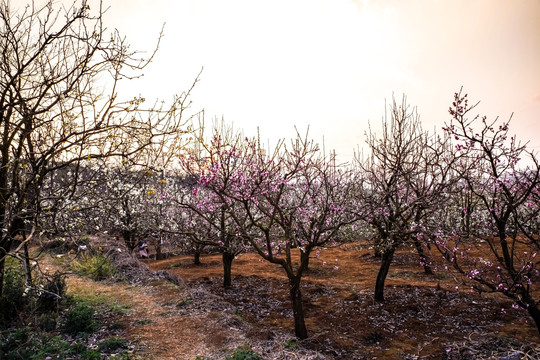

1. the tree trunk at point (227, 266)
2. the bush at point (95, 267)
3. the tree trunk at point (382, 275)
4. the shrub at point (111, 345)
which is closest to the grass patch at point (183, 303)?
the shrub at point (111, 345)

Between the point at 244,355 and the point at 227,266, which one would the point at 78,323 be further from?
the point at 227,266

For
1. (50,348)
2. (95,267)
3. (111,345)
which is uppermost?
(95,267)

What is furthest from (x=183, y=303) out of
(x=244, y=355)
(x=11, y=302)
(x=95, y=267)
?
(x=95, y=267)

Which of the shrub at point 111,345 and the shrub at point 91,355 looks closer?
the shrub at point 91,355

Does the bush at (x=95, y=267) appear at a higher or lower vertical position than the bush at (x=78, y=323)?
higher

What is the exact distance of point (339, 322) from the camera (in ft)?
38.2

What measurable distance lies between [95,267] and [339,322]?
39.6ft

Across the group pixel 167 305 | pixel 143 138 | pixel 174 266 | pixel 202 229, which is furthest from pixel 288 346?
pixel 174 266

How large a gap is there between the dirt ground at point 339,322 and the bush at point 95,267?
327cm

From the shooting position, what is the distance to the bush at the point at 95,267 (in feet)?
51.3

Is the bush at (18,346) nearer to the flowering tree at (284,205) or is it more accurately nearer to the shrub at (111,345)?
the shrub at (111,345)

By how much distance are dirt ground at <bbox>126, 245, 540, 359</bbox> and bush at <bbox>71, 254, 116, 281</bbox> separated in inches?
129

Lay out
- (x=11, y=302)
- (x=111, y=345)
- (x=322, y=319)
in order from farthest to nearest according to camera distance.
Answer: (x=322, y=319)
(x=11, y=302)
(x=111, y=345)

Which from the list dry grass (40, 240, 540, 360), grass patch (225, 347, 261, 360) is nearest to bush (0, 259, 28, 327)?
dry grass (40, 240, 540, 360)
